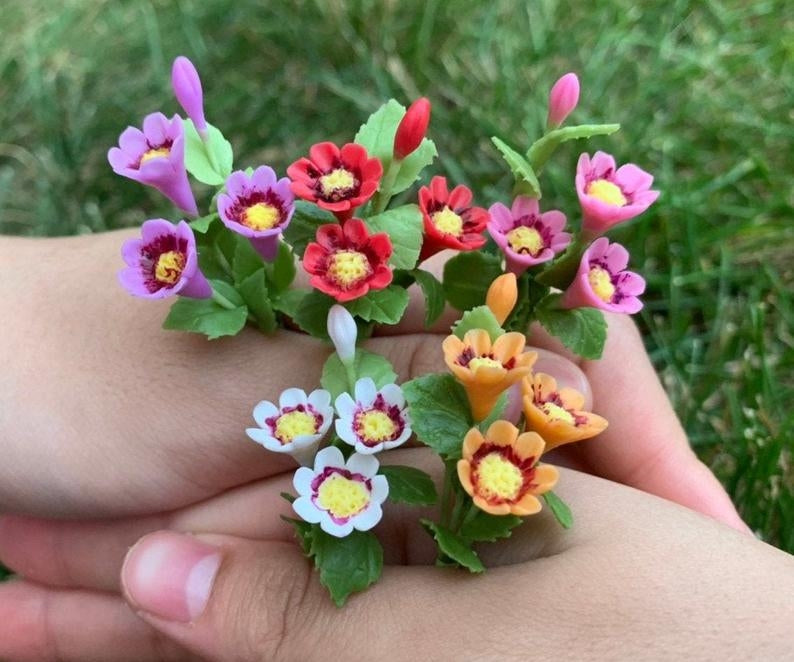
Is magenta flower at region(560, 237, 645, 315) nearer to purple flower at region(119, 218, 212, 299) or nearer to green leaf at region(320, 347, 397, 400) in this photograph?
green leaf at region(320, 347, 397, 400)

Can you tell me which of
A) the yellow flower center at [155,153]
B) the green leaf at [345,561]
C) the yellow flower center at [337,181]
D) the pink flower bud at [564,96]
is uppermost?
the pink flower bud at [564,96]

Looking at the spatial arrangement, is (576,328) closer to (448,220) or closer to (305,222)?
(448,220)

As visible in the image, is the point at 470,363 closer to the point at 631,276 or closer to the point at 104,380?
the point at 631,276

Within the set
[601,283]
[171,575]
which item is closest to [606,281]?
[601,283]

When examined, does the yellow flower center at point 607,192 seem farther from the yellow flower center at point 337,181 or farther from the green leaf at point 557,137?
the yellow flower center at point 337,181

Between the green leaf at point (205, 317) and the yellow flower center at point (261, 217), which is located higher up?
the yellow flower center at point (261, 217)

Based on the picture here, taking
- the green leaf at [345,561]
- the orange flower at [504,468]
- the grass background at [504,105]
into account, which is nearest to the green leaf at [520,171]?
the orange flower at [504,468]

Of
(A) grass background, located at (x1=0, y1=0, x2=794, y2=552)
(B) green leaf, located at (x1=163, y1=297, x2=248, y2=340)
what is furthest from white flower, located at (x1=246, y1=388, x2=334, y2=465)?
(A) grass background, located at (x1=0, y1=0, x2=794, y2=552)
